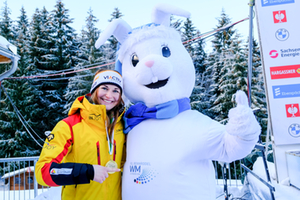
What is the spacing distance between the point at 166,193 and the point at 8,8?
23.6 meters

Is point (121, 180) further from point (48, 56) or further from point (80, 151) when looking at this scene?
point (48, 56)

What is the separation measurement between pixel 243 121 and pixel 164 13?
5.03ft

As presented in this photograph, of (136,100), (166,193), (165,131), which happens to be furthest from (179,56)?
(166,193)

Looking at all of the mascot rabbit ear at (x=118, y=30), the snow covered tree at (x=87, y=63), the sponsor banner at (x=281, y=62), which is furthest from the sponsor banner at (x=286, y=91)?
the snow covered tree at (x=87, y=63)

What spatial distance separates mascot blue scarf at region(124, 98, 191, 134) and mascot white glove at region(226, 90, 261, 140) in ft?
1.83

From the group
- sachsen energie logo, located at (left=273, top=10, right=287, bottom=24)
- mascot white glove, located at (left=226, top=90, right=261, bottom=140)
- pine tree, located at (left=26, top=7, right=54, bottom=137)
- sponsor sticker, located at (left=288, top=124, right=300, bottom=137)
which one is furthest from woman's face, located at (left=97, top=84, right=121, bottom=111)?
pine tree, located at (left=26, top=7, right=54, bottom=137)

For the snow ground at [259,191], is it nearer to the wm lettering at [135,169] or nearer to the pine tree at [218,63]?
the wm lettering at [135,169]

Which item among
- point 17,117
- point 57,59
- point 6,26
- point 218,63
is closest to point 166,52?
point 218,63

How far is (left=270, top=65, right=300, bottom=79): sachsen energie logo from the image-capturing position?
3.16 metres

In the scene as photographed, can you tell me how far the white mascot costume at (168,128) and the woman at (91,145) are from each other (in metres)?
0.14

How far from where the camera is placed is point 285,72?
3.19 meters

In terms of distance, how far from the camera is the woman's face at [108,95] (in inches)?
79.6

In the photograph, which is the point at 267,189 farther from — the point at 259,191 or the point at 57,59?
the point at 57,59

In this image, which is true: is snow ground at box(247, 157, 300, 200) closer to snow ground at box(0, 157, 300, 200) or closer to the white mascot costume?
snow ground at box(0, 157, 300, 200)
